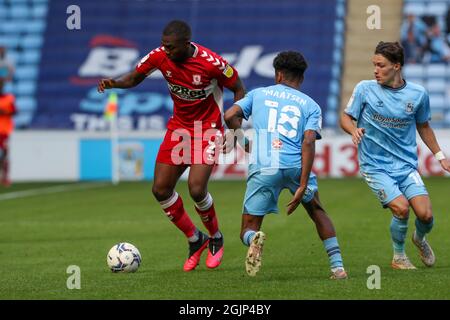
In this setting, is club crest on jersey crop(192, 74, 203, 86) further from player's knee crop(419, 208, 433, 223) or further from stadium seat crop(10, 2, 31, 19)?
stadium seat crop(10, 2, 31, 19)

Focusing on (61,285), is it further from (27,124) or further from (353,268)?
(27,124)

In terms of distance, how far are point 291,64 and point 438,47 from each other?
2122cm

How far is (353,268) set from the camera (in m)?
8.87

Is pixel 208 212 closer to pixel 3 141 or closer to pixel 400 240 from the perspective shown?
pixel 400 240

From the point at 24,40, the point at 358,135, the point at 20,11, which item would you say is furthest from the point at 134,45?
the point at 358,135

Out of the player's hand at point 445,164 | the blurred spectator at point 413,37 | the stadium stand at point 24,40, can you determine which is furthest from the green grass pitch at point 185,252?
the stadium stand at point 24,40

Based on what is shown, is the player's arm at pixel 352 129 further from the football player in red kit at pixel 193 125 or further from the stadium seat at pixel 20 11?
the stadium seat at pixel 20 11

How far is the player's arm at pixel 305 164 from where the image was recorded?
7795 mm

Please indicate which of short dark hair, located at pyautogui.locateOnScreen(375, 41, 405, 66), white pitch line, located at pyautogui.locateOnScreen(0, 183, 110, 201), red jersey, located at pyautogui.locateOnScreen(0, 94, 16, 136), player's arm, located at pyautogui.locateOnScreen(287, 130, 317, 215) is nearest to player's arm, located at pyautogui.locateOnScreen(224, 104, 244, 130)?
player's arm, located at pyautogui.locateOnScreen(287, 130, 317, 215)

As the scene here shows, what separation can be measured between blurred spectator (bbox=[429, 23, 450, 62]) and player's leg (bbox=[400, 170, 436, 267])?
65.9 feet

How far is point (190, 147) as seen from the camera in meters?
9.25

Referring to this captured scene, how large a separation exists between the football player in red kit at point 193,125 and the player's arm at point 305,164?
125 centimetres

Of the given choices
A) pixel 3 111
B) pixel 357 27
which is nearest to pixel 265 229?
pixel 3 111

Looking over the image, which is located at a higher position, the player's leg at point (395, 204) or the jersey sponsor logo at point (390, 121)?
the jersey sponsor logo at point (390, 121)
